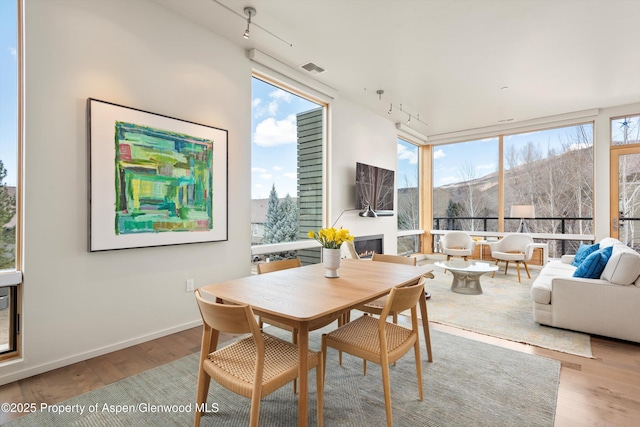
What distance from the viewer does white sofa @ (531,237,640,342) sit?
2.74 metres

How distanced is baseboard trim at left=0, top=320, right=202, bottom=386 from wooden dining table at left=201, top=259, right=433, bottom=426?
135 cm

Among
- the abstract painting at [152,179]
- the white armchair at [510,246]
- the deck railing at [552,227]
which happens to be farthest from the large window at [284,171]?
the deck railing at [552,227]

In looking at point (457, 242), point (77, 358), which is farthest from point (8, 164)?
point (457, 242)

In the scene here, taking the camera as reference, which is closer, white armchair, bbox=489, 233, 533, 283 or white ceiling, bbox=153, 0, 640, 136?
white ceiling, bbox=153, 0, 640, 136

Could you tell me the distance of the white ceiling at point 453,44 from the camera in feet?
9.28

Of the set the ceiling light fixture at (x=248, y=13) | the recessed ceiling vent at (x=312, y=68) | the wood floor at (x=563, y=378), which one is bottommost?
the wood floor at (x=563, y=378)

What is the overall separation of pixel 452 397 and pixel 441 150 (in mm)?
6598

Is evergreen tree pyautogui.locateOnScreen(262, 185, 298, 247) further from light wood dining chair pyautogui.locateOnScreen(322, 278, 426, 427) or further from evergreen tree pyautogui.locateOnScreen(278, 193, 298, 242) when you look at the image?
light wood dining chair pyautogui.locateOnScreen(322, 278, 426, 427)

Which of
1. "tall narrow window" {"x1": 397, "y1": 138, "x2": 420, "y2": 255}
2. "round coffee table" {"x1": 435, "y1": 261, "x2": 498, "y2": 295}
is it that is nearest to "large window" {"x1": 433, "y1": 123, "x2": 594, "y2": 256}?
"tall narrow window" {"x1": 397, "y1": 138, "x2": 420, "y2": 255}

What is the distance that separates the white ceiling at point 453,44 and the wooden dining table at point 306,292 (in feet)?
7.63

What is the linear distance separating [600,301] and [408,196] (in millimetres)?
4531

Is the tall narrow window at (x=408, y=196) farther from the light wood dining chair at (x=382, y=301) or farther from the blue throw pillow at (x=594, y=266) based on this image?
the light wood dining chair at (x=382, y=301)

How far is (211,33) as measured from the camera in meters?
3.19

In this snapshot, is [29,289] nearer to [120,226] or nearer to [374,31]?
[120,226]
